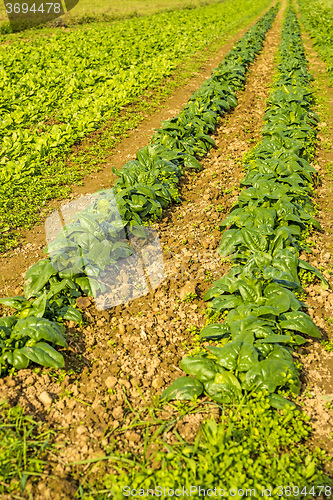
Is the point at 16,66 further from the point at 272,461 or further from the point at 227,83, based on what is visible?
the point at 272,461

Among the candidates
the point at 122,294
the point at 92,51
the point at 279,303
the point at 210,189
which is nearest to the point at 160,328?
the point at 122,294

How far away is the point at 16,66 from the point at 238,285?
12399mm

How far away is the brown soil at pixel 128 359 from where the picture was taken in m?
2.95

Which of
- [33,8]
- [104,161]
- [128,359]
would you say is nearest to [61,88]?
[104,161]

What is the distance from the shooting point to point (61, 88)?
34.8 feet

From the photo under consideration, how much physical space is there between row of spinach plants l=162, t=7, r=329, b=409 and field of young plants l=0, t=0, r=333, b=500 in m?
0.02

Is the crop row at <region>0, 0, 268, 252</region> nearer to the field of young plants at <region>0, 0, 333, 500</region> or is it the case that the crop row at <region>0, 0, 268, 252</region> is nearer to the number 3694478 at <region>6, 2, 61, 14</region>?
the field of young plants at <region>0, 0, 333, 500</region>

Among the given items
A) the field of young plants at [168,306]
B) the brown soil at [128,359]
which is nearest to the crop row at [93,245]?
the field of young plants at [168,306]

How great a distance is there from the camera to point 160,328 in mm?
4059

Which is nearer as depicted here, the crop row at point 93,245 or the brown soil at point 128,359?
the brown soil at point 128,359

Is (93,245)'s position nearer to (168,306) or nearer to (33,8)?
(168,306)

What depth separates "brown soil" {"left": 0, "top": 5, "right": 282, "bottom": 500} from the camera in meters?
2.95

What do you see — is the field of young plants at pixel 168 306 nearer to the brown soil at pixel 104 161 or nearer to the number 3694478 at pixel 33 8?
the brown soil at pixel 104 161

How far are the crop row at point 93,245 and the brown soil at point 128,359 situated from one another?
0.21 m
